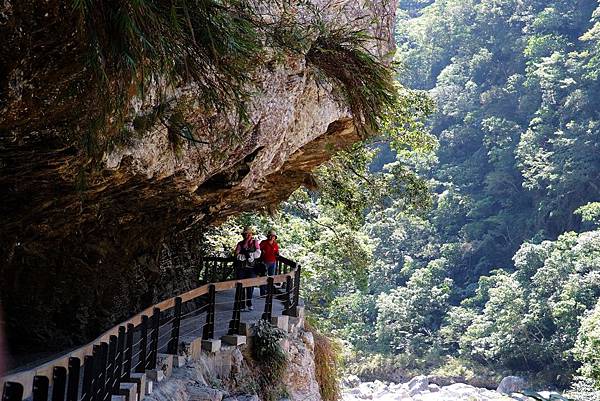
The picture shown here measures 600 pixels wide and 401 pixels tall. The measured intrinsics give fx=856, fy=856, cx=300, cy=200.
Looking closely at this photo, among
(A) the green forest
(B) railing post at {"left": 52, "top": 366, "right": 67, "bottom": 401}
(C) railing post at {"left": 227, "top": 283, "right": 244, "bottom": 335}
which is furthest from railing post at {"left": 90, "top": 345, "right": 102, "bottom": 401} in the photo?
(A) the green forest

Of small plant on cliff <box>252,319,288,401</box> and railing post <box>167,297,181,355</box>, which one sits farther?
→ small plant on cliff <box>252,319,288,401</box>

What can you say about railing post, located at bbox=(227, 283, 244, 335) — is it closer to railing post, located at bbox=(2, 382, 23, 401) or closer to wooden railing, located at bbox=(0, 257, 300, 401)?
wooden railing, located at bbox=(0, 257, 300, 401)

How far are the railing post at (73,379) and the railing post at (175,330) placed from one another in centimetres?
343

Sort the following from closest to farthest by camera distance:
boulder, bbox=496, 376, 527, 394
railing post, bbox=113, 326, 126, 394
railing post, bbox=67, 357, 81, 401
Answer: railing post, bbox=67, 357, 81, 401 < railing post, bbox=113, 326, 126, 394 < boulder, bbox=496, 376, 527, 394

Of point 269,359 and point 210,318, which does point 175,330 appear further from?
point 269,359

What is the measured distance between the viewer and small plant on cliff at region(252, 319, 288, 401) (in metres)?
9.40

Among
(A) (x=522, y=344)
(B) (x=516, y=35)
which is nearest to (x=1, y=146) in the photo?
(A) (x=522, y=344)

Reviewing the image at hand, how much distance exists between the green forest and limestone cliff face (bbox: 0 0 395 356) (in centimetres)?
592

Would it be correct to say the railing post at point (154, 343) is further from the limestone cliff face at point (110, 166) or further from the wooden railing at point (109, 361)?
the limestone cliff face at point (110, 166)

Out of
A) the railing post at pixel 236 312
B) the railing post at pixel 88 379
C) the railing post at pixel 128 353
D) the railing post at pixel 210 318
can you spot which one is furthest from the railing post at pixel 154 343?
the railing post at pixel 88 379

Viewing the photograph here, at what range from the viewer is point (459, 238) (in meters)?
53.2

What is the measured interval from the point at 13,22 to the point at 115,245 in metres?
5.76

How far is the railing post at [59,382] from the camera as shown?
12.9ft

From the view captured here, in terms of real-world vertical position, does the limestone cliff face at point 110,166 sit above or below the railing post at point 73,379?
above
